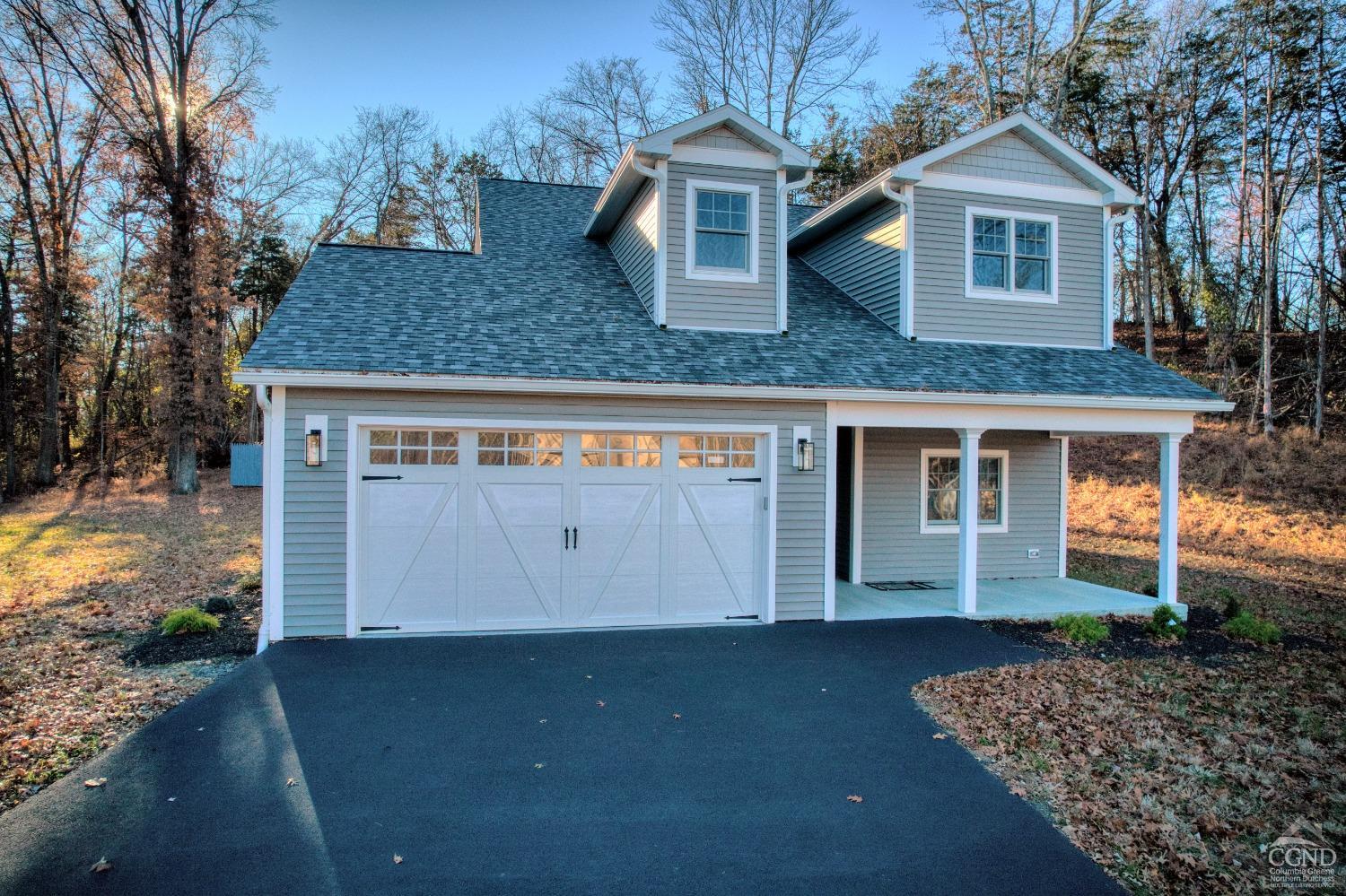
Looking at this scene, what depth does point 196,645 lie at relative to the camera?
23.6ft

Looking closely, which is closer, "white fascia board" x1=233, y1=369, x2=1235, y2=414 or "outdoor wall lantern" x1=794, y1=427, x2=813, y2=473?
"white fascia board" x1=233, y1=369, x2=1235, y2=414

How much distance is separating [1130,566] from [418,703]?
11769 millimetres

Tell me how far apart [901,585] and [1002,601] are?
55.9 inches

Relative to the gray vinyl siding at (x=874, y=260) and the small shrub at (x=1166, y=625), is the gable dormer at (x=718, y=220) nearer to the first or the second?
the gray vinyl siding at (x=874, y=260)

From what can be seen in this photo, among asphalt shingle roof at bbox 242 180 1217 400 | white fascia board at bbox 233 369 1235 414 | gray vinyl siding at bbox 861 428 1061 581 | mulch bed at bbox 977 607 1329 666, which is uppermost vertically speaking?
asphalt shingle roof at bbox 242 180 1217 400

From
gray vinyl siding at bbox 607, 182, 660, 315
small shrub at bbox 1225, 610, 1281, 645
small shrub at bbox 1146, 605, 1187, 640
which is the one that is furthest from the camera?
gray vinyl siding at bbox 607, 182, 660, 315

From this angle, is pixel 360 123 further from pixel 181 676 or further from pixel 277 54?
pixel 181 676

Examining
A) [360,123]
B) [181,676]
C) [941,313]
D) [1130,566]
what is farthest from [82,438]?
[1130,566]

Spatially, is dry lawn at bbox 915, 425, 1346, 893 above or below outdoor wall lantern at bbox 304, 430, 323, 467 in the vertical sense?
below

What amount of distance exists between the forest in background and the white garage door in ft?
51.3

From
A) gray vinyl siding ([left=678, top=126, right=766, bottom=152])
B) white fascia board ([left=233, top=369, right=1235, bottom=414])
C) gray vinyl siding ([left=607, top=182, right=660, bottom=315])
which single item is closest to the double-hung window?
white fascia board ([left=233, top=369, right=1235, bottom=414])

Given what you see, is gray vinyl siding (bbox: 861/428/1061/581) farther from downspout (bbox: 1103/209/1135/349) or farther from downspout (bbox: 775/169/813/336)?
downspout (bbox: 775/169/813/336)

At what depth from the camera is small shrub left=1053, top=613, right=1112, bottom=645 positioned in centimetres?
759

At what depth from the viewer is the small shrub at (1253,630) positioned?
777cm
